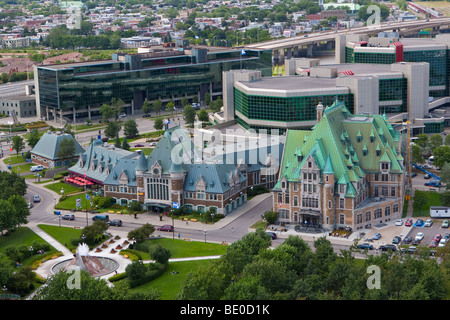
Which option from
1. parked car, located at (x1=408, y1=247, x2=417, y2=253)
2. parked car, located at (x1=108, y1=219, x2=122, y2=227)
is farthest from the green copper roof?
parked car, located at (x1=108, y1=219, x2=122, y2=227)

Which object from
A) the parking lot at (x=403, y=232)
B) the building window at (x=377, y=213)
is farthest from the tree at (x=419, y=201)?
the building window at (x=377, y=213)

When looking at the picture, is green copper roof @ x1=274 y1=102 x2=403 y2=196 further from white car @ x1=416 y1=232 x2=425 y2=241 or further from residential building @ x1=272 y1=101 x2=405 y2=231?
white car @ x1=416 y1=232 x2=425 y2=241

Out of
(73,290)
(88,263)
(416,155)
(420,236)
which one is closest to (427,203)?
(420,236)

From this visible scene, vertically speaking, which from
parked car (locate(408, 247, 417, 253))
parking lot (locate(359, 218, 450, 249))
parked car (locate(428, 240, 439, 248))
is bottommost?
parking lot (locate(359, 218, 450, 249))

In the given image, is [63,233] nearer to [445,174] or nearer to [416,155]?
[445,174]

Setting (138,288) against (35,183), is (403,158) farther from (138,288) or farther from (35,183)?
(35,183)
